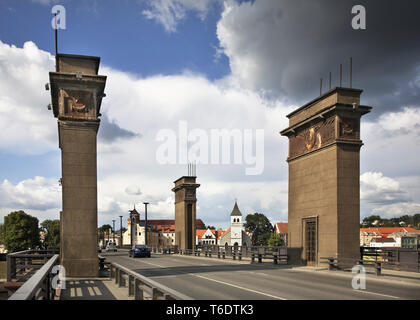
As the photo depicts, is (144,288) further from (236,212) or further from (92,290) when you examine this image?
(236,212)

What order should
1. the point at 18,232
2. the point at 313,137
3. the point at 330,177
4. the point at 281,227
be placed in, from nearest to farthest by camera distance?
the point at 330,177
the point at 313,137
the point at 18,232
the point at 281,227

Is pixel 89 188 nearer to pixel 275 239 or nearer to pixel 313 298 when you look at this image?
pixel 313 298

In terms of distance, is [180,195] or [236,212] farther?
[236,212]

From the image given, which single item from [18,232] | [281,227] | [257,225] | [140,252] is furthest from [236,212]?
[140,252]

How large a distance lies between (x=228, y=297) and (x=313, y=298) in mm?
2562

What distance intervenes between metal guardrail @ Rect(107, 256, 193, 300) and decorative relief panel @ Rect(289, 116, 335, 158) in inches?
602

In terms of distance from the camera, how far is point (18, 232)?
88.1 meters

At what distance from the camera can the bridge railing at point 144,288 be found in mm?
8396

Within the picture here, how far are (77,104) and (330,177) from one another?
15.2 meters

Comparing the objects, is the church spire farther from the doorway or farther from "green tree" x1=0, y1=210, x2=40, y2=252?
the doorway

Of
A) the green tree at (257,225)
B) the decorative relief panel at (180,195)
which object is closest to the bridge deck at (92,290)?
the decorative relief panel at (180,195)

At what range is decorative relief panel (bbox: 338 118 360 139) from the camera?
26312 millimetres

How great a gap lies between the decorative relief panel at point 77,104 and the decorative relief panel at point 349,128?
14496mm
